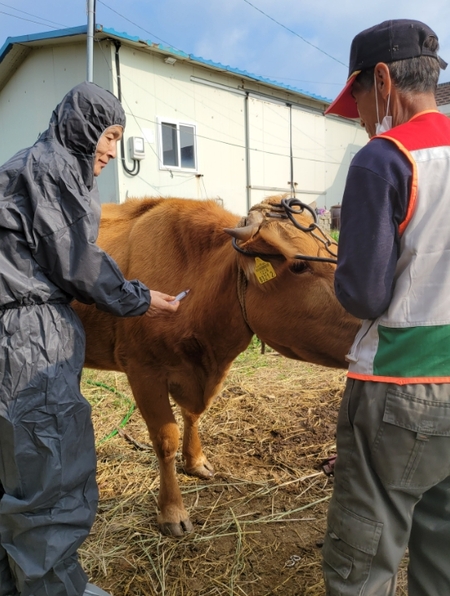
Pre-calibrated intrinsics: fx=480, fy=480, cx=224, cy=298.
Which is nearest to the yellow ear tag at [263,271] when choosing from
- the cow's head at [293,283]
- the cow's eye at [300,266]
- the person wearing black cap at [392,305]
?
the cow's head at [293,283]

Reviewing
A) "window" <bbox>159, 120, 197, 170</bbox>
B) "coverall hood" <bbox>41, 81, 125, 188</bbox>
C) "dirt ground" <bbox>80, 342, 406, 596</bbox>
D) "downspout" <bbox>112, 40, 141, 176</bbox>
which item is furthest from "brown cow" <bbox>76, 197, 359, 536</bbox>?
"window" <bbox>159, 120, 197, 170</bbox>

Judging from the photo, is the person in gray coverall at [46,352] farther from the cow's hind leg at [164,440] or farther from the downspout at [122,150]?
the downspout at [122,150]

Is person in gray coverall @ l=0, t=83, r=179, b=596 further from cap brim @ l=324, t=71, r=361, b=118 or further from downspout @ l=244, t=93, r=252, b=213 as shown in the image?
downspout @ l=244, t=93, r=252, b=213

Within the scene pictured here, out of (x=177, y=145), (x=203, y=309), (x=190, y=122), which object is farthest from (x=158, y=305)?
(x=190, y=122)

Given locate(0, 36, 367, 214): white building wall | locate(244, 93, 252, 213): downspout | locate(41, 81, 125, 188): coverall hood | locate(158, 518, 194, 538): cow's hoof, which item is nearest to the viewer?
locate(41, 81, 125, 188): coverall hood

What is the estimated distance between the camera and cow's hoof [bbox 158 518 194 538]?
304cm

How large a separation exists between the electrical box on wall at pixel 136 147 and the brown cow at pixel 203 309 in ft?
22.1

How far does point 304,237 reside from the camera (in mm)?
2416

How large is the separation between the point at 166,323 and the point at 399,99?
1.80 metres

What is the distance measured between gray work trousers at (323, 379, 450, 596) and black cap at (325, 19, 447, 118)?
3.43 ft

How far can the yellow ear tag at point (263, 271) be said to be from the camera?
7.95ft

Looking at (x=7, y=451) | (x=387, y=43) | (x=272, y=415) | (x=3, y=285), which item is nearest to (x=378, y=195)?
(x=387, y=43)

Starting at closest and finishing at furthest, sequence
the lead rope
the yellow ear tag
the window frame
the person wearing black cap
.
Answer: the person wearing black cap < the yellow ear tag < the lead rope < the window frame

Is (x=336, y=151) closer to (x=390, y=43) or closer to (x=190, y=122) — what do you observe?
(x=190, y=122)
